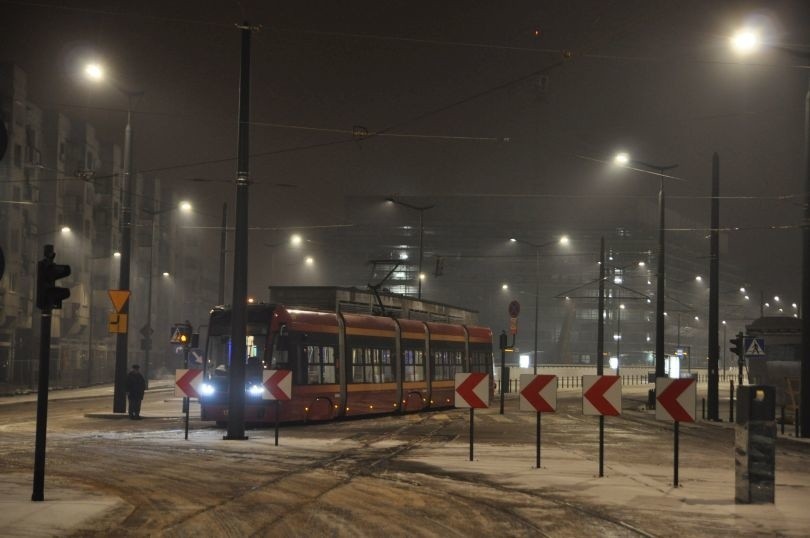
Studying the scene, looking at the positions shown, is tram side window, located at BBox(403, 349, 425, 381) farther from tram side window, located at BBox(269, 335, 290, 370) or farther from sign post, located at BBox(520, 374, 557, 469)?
sign post, located at BBox(520, 374, 557, 469)

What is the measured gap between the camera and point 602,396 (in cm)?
1656

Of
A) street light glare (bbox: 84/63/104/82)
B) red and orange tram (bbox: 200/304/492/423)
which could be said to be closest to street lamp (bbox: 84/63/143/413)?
street light glare (bbox: 84/63/104/82)

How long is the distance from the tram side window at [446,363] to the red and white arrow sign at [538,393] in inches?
756

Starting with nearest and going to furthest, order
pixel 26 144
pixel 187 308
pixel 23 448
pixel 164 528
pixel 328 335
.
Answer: pixel 164 528 < pixel 23 448 < pixel 328 335 < pixel 26 144 < pixel 187 308

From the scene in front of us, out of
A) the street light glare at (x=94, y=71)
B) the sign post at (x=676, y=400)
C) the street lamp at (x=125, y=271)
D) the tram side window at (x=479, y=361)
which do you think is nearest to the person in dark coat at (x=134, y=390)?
the street lamp at (x=125, y=271)

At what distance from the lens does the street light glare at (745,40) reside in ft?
68.9

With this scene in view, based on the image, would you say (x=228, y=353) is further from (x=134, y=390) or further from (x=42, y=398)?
(x=42, y=398)

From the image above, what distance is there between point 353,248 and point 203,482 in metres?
121

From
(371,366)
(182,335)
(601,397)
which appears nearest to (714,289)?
(371,366)

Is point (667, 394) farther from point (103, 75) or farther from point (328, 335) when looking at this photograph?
point (103, 75)

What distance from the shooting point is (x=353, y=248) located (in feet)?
447

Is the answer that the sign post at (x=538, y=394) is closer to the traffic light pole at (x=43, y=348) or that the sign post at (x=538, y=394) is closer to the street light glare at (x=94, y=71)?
the traffic light pole at (x=43, y=348)

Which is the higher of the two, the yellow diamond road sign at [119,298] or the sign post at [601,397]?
the yellow diamond road sign at [119,298]

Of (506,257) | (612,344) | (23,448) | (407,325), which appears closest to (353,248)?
(506,257)
